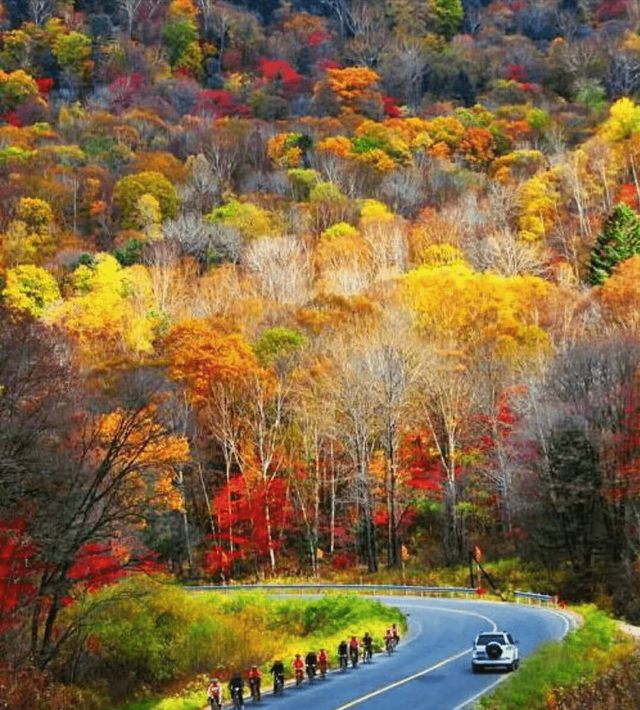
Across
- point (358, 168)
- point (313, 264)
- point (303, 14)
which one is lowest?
point (313, 264)

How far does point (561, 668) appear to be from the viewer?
20188 mm

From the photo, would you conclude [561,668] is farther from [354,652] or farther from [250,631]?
[250,631]

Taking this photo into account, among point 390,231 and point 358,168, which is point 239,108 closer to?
point 358,168

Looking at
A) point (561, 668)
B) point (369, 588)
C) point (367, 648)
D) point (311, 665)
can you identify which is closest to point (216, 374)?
point (369, 588)

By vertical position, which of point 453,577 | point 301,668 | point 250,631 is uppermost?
point 453,577

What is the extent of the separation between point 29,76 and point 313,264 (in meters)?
90.6

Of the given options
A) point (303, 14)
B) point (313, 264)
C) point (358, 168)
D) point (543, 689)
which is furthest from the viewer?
point (303, 14)

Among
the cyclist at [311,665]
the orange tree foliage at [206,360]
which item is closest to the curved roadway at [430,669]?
the cyclist at [311,665]

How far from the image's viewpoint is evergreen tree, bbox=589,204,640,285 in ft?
218

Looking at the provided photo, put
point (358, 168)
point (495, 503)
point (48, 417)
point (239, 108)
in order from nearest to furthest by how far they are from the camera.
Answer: point (48, 417)
point (495, 503)
point (358, 168)
point (239, 108)

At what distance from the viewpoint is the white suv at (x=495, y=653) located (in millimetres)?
24828

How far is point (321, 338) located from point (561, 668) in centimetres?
3948

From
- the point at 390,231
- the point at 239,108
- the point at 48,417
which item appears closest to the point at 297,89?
the point at 239,108

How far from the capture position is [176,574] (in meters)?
53.1
